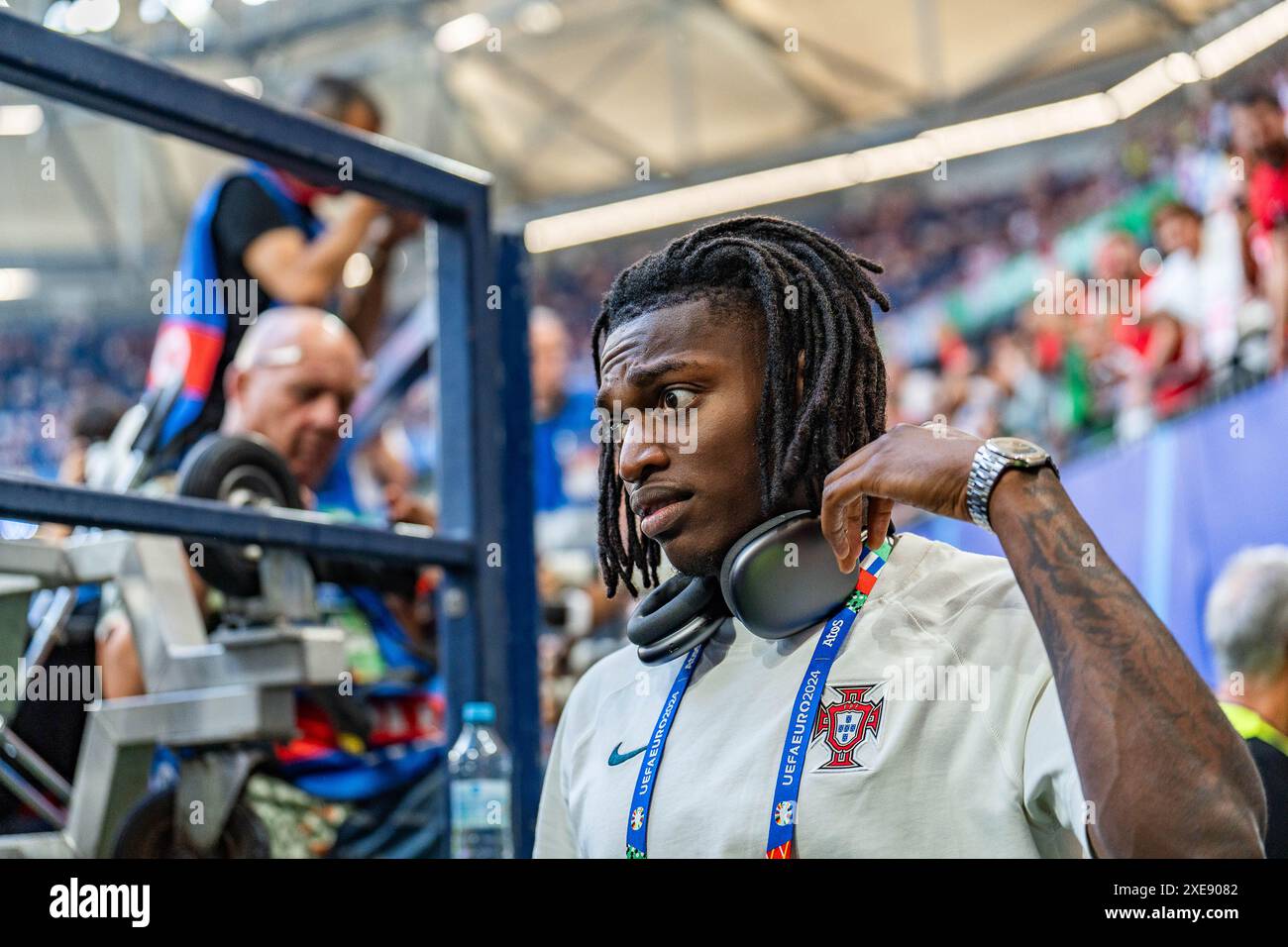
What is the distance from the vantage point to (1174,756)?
2.93ft

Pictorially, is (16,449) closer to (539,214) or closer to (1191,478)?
(539,214)

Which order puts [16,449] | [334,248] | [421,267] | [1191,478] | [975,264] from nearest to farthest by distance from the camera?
[334,248] → [1191,478] → [975,264] → [16,449] → [421,267]

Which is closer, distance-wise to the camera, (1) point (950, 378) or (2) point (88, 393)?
(1) point (950, 378)

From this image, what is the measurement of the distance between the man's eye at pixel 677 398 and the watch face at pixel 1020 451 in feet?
0.90

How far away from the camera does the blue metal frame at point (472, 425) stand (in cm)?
186

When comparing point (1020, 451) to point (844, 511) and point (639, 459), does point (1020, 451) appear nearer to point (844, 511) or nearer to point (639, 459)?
point (844, 511)

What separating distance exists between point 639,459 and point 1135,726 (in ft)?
1.48

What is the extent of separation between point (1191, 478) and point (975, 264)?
6.55 metres

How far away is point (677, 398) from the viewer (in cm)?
119

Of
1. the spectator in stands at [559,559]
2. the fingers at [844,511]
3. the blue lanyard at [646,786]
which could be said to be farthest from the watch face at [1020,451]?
the spectator in stands at [559,559]

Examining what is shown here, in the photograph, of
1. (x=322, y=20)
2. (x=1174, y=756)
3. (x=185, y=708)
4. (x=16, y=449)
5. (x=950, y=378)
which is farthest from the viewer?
(x=16, y=449)

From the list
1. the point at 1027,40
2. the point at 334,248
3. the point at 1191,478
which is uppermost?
the point at 1027,40

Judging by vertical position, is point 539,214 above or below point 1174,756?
above
